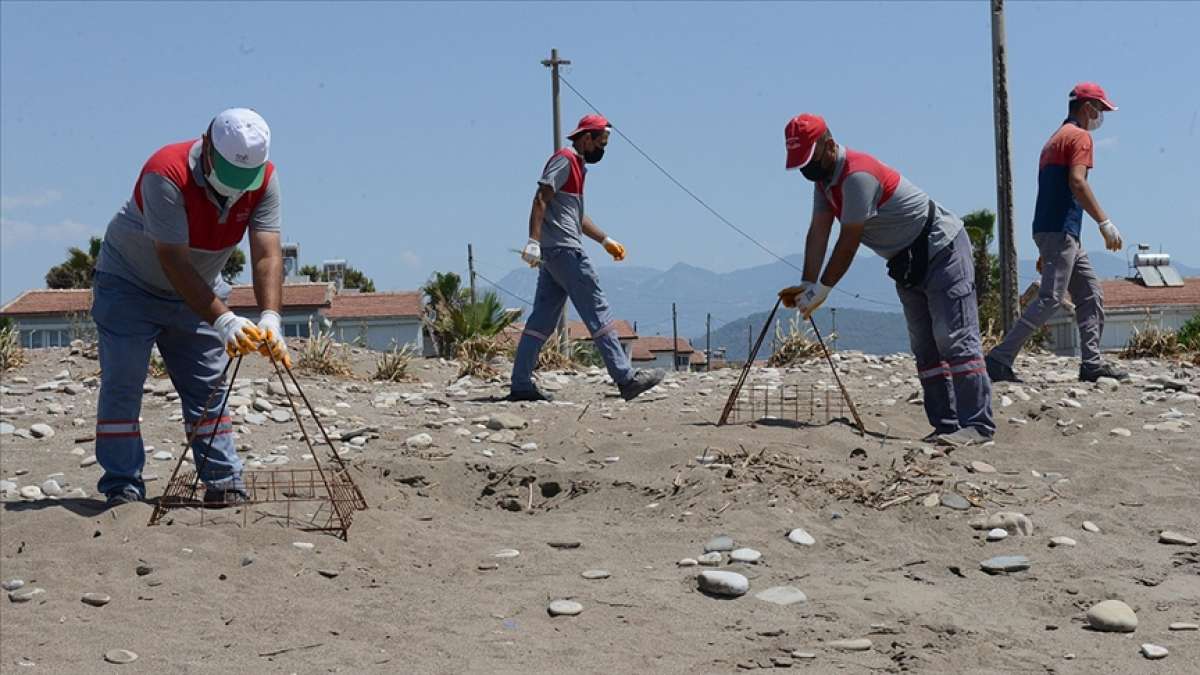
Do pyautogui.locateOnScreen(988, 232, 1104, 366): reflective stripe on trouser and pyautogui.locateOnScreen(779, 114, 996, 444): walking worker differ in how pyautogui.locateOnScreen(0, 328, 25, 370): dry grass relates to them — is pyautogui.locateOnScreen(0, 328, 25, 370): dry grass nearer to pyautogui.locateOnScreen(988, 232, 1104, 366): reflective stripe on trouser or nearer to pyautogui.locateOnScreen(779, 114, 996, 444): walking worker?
pyautogui.locateOnScreen(779, 114, 996, 444): walking worker

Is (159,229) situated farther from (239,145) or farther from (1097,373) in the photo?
(1097,373)

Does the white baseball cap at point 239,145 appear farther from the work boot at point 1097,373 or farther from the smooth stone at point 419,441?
the work boot at point 1097,373

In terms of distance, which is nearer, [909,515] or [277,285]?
[909,515]

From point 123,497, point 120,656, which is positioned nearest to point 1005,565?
point 120,656

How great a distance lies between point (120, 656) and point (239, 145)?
1966 millimetres

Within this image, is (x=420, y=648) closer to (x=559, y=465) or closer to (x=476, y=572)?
(x=476, y=572)

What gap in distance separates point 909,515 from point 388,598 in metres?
2.02

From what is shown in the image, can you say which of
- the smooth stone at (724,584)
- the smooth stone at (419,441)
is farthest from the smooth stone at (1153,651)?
the smooth stone at (419,441)

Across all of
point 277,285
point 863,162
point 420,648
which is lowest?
point 420,648

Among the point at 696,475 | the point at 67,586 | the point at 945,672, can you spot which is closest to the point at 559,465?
the point at 696,475

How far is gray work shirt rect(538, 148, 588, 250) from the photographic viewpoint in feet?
26.8

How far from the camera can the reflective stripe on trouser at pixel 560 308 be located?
8.05 meters

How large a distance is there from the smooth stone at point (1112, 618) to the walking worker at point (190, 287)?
3.01 metres

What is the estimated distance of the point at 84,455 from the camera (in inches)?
272
